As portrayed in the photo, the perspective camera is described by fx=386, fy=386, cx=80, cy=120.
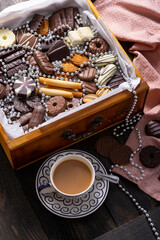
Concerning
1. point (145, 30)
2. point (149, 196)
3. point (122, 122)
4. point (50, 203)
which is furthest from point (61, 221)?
point (145, 30)

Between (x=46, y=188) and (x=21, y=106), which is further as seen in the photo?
(x=21, y=106)

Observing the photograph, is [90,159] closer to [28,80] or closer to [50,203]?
[50,203]

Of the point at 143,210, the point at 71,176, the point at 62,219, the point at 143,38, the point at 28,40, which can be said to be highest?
the point at 28,40

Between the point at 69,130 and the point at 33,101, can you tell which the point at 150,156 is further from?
the point at 33,101

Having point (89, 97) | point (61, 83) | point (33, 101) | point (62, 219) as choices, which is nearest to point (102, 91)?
point (89, 97)

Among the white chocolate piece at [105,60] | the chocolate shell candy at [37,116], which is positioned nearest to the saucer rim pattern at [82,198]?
the chocolate shell candy at [37,116]

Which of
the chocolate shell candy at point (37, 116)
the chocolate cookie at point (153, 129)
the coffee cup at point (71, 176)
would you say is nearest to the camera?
the coffee cup at point (71, 176)

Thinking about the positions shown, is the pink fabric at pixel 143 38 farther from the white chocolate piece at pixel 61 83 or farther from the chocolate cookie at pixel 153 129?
the white chocolate piece at pixel 61 83
